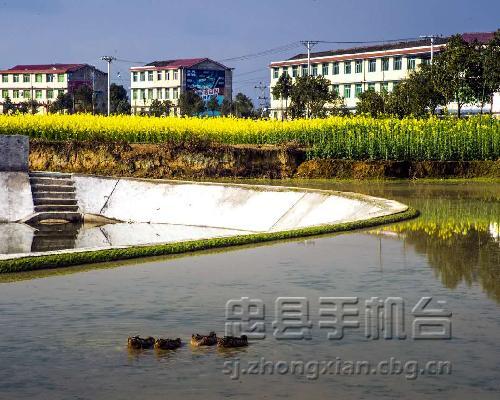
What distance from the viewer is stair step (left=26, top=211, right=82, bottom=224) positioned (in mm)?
26969

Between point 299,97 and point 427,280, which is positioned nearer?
point 427,280

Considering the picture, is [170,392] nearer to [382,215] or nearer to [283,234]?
[283,234]

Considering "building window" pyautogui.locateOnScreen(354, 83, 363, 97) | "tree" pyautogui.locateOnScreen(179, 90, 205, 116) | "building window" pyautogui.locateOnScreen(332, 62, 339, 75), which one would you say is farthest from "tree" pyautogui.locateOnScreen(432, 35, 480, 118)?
"tree" pyautogui.locateOnScreen(179, 90, 205, 116)

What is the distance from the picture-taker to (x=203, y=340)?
8.38 m

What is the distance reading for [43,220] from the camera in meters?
27.2

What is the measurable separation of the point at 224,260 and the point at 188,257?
63 cm

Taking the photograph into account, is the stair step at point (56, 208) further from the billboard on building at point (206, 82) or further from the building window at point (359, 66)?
the billboard on building at point (206, 82)

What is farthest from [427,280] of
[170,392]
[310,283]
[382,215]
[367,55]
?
[367,55]

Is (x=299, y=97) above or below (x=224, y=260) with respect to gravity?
above

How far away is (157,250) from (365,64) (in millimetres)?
106709

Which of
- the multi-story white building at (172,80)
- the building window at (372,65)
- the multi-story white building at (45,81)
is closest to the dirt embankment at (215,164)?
the building window at (372,65)

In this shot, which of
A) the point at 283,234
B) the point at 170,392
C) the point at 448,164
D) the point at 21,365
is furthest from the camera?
the point at 448,164

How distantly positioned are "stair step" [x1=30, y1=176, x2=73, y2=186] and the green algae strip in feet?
43.3

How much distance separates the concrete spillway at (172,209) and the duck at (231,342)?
1255 cm
